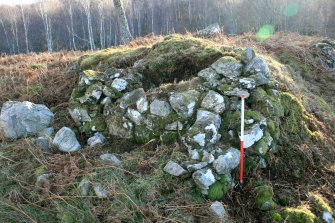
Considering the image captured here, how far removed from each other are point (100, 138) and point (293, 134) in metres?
3.55

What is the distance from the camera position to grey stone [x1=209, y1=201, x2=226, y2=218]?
4.18 metres

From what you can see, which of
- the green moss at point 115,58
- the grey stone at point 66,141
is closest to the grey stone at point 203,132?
the grey stone at point 66,141

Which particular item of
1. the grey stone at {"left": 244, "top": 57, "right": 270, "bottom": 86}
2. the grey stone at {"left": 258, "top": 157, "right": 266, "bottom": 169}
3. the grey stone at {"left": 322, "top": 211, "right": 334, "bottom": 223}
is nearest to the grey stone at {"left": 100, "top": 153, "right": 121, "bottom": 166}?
the grey stone at {"left": 258, "top": 157, "right": 266, "bottom": 169}

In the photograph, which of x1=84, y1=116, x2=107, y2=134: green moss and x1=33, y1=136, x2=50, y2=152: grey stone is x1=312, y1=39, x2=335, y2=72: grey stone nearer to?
x1=84, y1=116, x2=107, y2=134: green moss

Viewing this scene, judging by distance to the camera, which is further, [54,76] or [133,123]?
[54,76]

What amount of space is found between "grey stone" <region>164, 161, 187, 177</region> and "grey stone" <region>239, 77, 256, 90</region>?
6.59 feet

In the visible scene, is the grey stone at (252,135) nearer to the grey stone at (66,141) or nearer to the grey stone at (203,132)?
the grey stone at (203,132)

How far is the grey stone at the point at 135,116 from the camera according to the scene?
5.68 meters

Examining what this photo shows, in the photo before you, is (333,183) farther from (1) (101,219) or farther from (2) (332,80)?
(2) (332,80)

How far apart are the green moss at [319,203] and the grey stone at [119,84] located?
12.7 ft

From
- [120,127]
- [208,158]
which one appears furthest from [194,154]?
[120,127]

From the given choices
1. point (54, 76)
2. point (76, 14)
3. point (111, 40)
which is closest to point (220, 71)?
point (54, 76)

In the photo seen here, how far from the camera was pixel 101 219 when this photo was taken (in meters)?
4.30

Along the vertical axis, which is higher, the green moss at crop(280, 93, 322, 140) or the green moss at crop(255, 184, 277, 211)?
the green moss at crop(280, 93, 322, 140)
